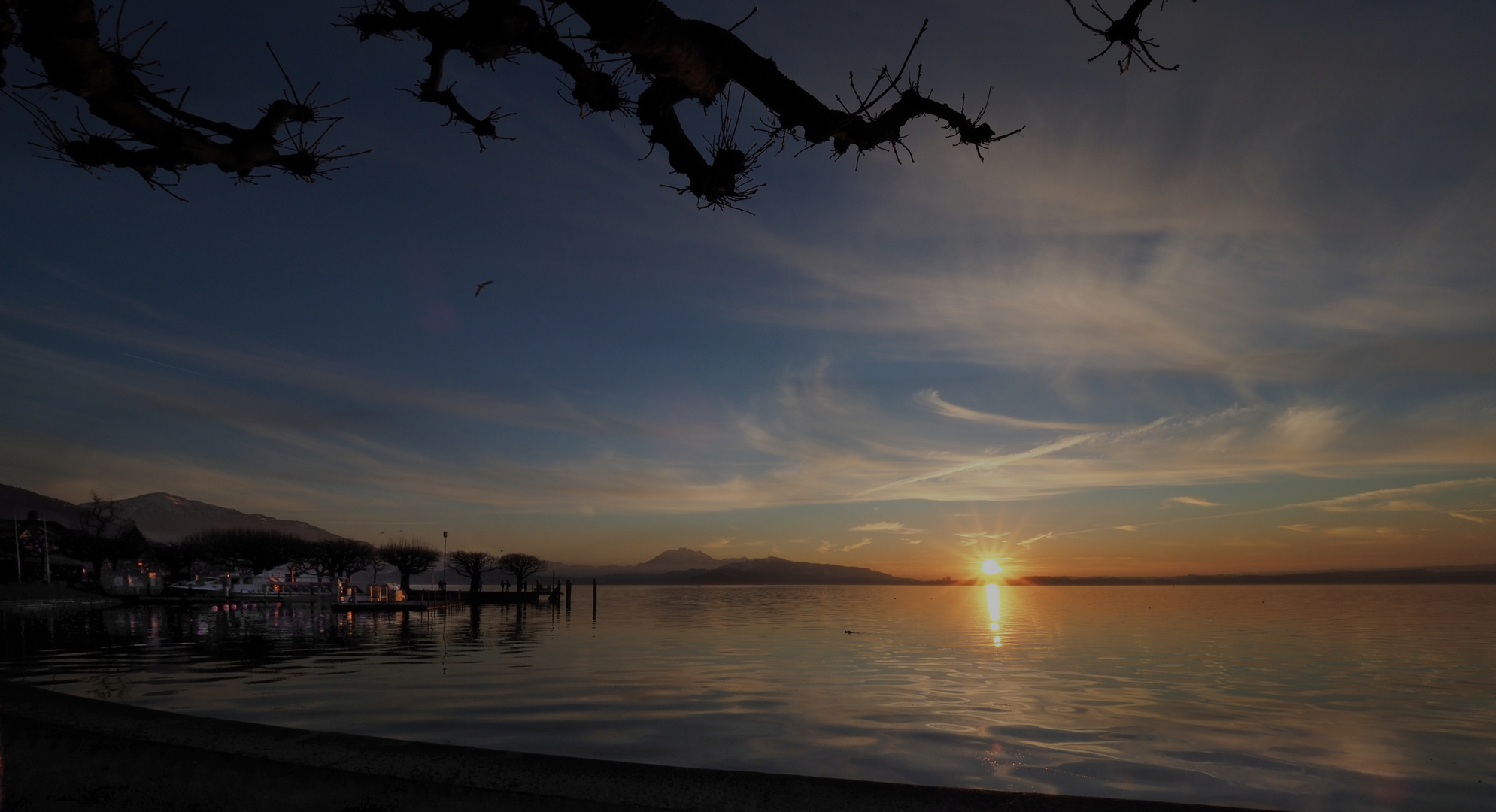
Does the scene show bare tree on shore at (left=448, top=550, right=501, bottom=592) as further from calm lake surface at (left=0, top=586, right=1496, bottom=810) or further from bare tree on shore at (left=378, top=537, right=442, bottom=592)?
calm lake surface at (left=0, top=586, right=1496, bottom=810)

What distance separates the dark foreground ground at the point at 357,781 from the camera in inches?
126

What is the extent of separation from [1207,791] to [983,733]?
4422 mm

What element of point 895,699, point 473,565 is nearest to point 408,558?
point 473,565

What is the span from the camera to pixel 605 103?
409 centimetres

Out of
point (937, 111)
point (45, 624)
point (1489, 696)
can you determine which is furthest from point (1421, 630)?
point (45, 624)

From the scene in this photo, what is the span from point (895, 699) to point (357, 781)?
18524 mm

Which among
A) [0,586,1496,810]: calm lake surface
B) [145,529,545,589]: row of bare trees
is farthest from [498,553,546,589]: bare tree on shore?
[0,586,1496,810]: calm lake surface

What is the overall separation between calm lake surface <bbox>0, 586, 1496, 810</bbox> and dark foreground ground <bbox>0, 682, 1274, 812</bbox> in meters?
9.20

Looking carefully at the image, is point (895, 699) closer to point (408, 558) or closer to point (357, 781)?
point (357, 781)

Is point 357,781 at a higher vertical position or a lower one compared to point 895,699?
higher

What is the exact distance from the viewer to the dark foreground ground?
3205mm

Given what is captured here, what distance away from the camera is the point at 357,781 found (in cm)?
347

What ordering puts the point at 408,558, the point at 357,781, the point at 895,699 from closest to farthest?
the point at 357,781 < the point at 895,699 < the point at 408,558

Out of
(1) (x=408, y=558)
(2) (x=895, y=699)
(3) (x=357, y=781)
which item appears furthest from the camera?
(1) (x=408, y=558)
